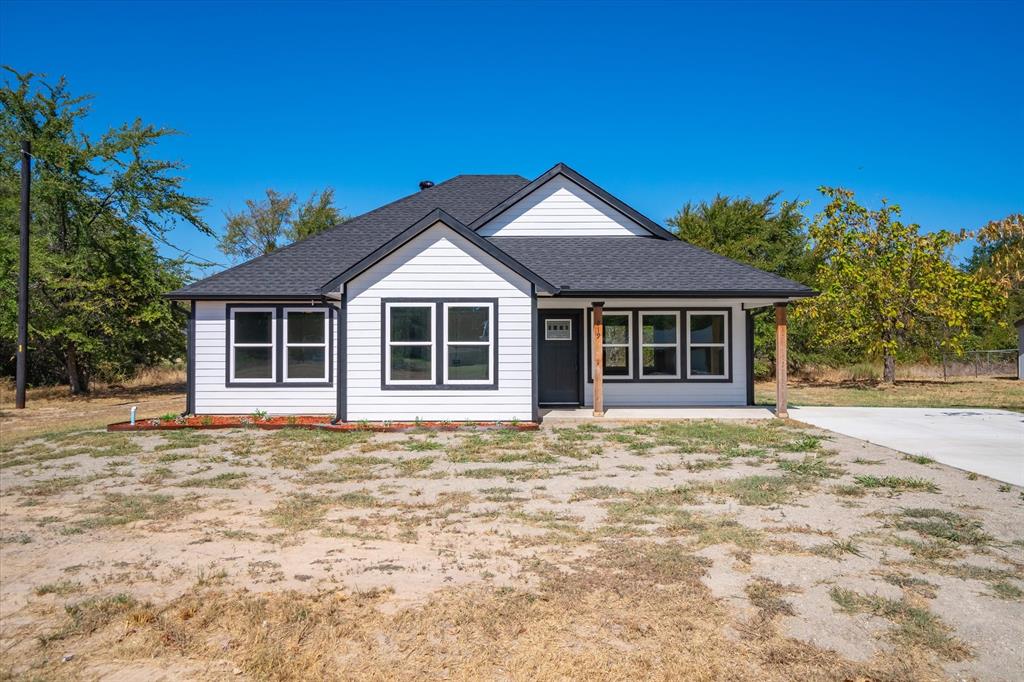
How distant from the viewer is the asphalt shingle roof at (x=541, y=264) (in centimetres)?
1414

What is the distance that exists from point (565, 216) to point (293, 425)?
9042 millimetres

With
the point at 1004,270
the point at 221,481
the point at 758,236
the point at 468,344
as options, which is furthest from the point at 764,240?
the point at 1004,270

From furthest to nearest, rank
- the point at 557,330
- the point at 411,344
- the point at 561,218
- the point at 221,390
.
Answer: the point at 561,218 → the point at 557,330 → the point at 221,390 → the point at 411,344

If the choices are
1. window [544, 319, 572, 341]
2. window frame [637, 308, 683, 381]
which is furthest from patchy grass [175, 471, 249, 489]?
window frame [637, 308, 683, 381]

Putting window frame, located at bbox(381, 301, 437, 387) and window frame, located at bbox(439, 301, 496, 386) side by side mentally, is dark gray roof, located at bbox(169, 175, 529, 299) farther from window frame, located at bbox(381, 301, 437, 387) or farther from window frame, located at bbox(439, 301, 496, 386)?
window frame, located at bbox(439, 301, 496, 386)

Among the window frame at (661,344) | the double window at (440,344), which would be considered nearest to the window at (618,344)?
the window frame at (661,344)

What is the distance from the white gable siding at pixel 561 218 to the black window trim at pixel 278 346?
17.1 ft

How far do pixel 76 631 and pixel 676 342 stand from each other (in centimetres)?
1393

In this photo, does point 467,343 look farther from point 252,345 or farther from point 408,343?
point 252,345

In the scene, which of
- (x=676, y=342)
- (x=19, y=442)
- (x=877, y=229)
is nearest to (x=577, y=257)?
(x=676, y=342)

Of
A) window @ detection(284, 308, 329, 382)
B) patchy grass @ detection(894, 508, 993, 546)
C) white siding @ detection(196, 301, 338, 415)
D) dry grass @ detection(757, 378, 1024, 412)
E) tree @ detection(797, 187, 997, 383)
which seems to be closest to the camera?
patchy grass @ detection(894, 508, 993, 546)

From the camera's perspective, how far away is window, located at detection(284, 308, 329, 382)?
1466 centimetres

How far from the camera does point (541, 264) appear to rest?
50.9 feet

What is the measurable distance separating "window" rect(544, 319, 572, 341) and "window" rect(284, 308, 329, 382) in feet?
17.4
